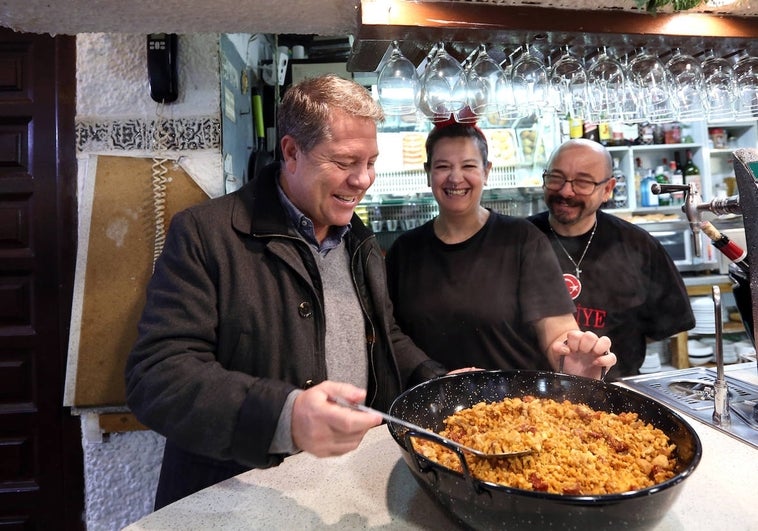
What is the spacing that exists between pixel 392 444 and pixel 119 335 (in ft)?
4.29

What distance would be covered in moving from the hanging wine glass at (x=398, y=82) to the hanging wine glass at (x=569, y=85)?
51 centimetres

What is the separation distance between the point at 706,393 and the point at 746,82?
48.4 inches

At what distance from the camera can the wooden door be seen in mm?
2145

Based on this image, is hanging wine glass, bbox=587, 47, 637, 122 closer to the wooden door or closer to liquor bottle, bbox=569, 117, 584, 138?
liquor bottle, bbox=569, 117, 584, 138

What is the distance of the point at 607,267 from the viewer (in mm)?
2129

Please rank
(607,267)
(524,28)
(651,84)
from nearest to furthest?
(524,28) < (651,84) < (607,267)

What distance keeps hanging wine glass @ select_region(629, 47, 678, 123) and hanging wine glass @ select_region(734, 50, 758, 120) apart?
0.22 meters

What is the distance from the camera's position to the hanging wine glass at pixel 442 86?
1.68 meters

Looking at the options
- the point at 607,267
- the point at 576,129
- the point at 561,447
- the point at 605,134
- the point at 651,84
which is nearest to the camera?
the point at 561,447

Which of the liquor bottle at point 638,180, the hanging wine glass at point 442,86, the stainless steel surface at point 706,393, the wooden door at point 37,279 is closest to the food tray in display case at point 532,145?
the liquor bottle at point 638,180

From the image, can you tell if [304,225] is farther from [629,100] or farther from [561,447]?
[629,100]

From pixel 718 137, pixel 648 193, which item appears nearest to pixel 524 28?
pixel 648 193

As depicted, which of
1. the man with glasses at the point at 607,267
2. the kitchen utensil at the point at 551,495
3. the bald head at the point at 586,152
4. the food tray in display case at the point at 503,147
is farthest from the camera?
the food tray in display case at the point at 503,147

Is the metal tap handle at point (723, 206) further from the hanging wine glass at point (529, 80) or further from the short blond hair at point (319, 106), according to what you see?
the short blond hair at point (319, 106)
